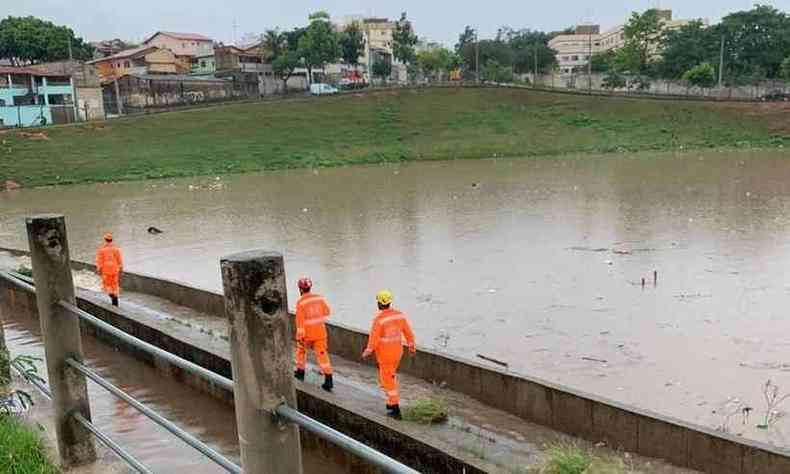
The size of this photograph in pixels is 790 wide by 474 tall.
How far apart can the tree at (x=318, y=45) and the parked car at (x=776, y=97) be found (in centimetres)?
4167

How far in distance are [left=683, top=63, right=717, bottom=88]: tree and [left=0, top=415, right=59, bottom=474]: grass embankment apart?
70674 mm

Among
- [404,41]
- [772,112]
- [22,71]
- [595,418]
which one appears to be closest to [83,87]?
[22,71]

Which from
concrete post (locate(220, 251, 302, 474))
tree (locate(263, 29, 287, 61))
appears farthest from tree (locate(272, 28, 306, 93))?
concrete post (locate(220, 251, 302, 474))

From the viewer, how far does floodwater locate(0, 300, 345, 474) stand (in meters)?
6.47

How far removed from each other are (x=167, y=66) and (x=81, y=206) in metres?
61.5

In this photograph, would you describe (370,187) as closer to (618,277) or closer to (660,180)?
(660,180)

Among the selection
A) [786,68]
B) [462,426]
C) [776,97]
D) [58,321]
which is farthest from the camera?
[786,68]

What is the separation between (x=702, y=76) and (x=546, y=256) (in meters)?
58.5

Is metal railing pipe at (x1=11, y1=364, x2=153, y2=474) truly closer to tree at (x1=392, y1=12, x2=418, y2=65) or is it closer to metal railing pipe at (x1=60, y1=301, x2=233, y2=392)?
metal railing pipe at (x1=60, y1=301, x2=233, y2=392)

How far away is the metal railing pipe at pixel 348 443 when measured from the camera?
153 centimetres

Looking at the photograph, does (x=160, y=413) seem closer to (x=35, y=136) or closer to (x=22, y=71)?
(x=35, y=136)

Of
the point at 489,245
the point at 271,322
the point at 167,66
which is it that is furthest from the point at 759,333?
the point at 167,66

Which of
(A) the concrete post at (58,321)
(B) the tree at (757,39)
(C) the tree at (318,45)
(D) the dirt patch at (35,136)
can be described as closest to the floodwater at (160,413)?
(A) the concrete post at (58,321)

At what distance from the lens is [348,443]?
5.50ft
